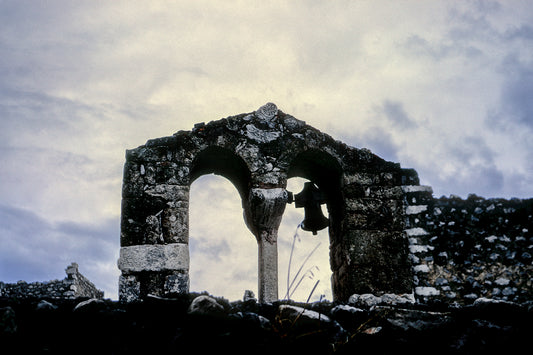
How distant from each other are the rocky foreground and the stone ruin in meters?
2.22

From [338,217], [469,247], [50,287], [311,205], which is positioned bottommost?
[469,247]

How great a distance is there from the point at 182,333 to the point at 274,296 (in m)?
2.68

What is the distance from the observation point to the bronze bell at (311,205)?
234 inches

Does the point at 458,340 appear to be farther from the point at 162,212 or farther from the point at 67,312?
the point at 162,212

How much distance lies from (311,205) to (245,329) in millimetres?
3580

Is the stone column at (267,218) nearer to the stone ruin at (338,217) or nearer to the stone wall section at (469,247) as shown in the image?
the stone ruin at (338,217)

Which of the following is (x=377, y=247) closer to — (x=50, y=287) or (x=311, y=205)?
(x=311, y=205)

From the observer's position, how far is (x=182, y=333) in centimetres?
232

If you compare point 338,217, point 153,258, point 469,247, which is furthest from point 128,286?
point 469,247

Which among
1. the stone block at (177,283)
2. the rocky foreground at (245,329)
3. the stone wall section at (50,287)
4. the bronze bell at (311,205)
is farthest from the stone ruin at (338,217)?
the stone wall section at (50,287)

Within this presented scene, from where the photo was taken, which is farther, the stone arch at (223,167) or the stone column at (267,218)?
the stone arch at (223,167)

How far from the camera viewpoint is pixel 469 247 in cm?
564

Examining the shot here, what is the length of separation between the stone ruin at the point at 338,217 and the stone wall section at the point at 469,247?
0.4 inches

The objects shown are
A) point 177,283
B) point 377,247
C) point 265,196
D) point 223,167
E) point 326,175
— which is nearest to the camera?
point 177,283
